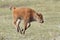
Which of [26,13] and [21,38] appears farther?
[26,13]

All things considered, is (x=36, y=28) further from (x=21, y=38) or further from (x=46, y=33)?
(x=21, y=38)

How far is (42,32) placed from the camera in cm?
1298

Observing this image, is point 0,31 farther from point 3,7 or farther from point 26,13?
→ point 3,7

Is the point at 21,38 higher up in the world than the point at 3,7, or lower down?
higher up

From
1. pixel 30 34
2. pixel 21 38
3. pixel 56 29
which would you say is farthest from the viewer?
pixel 56 29

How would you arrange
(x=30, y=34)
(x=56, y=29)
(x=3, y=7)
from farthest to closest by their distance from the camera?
(x=3, y=7) → (x=56, y=29) → (x=30, y=34)

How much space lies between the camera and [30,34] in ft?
41.1

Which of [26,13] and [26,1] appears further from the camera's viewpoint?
[26,1]

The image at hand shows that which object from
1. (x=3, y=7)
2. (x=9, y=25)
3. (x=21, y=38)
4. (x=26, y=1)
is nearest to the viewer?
(x=21, y=38)

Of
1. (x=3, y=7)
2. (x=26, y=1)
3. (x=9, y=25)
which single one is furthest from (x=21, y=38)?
(x=26, y=1)

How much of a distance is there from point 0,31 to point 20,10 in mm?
1201

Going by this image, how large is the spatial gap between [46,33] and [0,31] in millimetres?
1772

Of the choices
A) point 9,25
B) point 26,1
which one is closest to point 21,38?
point 9,25

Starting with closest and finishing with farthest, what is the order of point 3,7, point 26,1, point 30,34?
point 30,34
point 3,7
point 26,1
